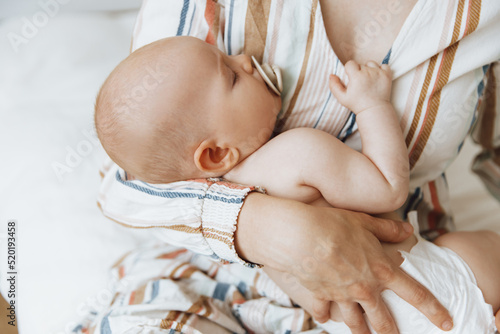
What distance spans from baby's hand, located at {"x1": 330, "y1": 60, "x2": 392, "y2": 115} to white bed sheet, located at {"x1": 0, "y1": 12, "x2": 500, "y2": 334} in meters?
0.68

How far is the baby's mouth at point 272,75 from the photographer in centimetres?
76

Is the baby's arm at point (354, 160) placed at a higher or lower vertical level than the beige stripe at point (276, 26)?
lower

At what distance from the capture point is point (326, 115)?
2.64 feet

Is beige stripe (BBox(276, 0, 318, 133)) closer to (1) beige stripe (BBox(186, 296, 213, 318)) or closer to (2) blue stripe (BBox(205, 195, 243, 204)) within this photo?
(2) blue stripe (BBox(205, 195, 243, 204))

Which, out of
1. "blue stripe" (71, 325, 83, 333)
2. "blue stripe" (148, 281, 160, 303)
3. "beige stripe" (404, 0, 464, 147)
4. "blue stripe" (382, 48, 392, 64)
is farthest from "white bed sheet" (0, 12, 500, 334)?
"blue stripe" (382, 48, 392, 64)

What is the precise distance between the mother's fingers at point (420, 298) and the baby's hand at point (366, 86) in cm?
29

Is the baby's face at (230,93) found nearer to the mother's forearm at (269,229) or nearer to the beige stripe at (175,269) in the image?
the mother's forearm at (269,229)

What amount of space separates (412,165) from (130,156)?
55 cm

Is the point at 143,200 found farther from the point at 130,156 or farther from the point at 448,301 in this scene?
the point at 448,301


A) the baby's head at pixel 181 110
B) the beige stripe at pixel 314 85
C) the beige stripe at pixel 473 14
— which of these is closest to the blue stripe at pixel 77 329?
the baby's head at pixel 181 110

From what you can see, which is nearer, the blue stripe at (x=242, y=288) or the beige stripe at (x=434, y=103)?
the beige stripe at (x=434, y=103)

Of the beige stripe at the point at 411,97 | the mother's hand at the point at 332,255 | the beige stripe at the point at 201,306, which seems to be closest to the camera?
the mother's hand at the point at 332,255

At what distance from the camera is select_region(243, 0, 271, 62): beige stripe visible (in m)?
0.77

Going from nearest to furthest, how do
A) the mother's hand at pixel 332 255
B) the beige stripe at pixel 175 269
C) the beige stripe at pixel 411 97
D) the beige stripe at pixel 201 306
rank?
the mother's hand at pixel 332 255
the beige stripe at pixel 411 97
the beige stripe at pixel 201 306
the beige stripe at pixel 175 269
